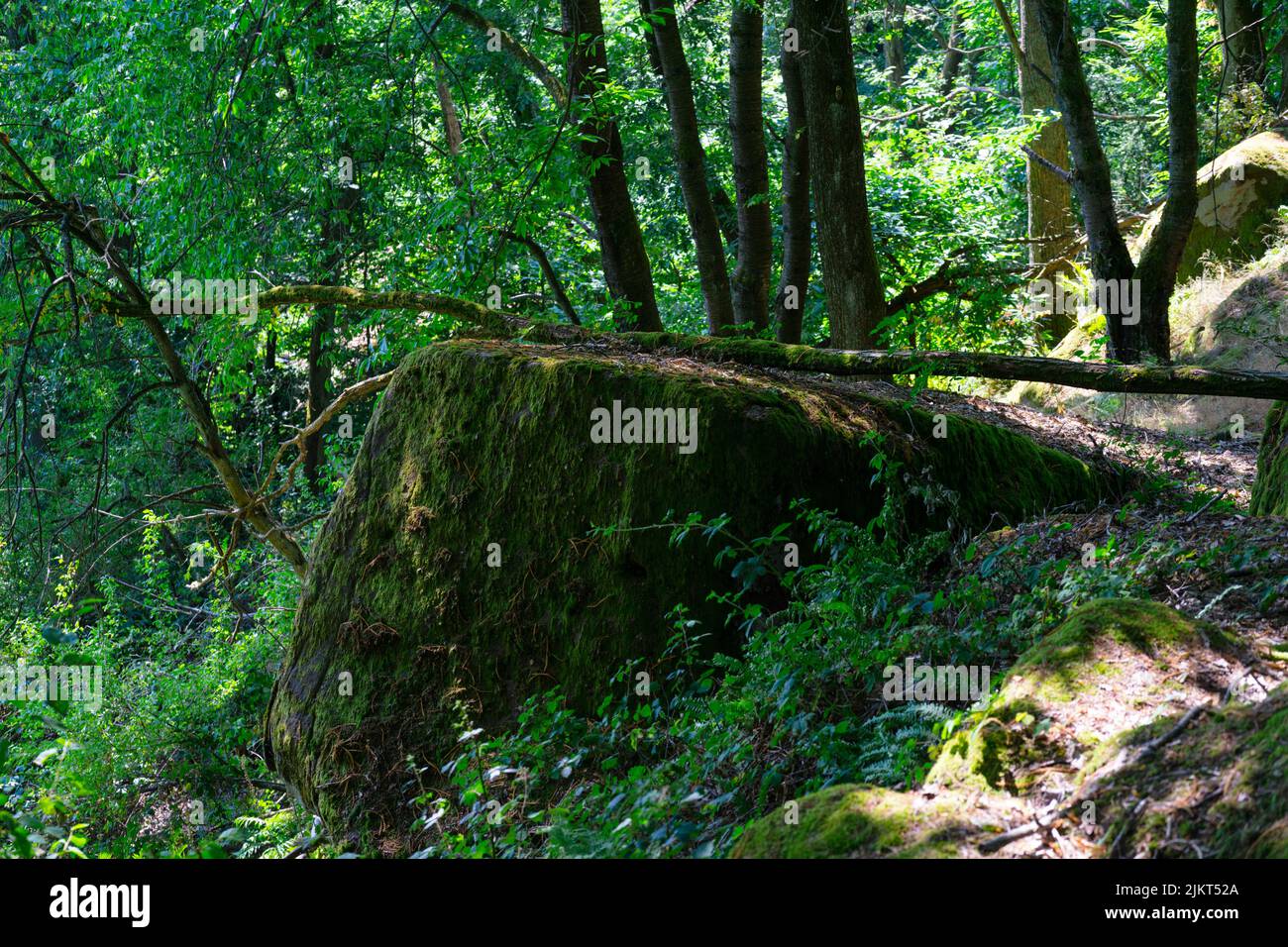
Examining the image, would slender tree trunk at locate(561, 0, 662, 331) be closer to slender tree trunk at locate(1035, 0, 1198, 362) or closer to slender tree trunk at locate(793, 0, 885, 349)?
slender tree trunk at locate(793, 0, 885, 349)

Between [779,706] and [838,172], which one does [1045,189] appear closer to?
[838,172]

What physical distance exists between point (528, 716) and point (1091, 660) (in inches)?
113

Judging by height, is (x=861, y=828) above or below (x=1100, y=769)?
below

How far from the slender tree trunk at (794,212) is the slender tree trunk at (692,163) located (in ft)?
2.44

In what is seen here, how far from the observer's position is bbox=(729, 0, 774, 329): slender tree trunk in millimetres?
10617

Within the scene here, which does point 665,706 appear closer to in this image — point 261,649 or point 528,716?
point 528,716

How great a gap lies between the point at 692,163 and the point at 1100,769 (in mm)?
8954

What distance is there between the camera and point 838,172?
924cm

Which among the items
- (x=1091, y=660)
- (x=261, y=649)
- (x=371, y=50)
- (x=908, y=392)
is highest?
(x=371, y=50)

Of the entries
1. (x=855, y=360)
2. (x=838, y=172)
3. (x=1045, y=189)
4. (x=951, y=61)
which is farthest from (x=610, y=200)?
(x=951, y=61)

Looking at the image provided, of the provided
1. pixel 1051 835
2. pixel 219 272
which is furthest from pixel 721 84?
pixel 1051 835

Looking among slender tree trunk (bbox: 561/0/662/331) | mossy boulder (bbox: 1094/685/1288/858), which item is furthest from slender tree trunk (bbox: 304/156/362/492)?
mossy boulder (bbox: 1094/685/1288/858)

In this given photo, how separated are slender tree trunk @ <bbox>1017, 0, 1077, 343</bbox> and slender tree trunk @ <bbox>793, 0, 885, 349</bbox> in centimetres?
525
